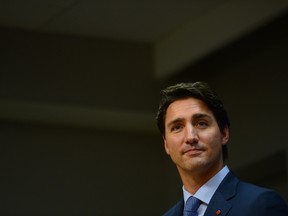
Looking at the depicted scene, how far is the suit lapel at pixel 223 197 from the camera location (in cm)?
185

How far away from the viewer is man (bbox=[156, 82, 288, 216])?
1871 mm

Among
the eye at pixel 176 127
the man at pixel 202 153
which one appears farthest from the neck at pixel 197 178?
the eye at pixel 176 127

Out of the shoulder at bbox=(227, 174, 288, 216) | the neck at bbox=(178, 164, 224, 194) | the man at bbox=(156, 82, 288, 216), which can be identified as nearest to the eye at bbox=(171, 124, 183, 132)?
the man at bbox=(156, 82, 288, 216)

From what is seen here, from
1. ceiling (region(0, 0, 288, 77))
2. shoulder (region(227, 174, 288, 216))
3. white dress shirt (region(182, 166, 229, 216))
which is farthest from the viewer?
ceiling (region(0, 0, 288, 77))

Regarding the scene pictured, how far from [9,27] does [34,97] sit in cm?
48

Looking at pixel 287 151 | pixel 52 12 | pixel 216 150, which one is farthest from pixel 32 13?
pixel 216 150

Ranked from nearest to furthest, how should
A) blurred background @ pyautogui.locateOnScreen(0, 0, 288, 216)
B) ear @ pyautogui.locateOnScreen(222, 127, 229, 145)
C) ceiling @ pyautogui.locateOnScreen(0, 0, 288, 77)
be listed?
ear @ pyautogui.locateOnScreen(222, 127, 229, 145)
ceiling @ pyautogui.locateOnScreen(0, 0, 288, 77)
blurred background @ pyautogui.locateOnScreen(0, 0, 288, 216)

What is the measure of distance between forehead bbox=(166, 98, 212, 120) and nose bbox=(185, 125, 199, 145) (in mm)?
45

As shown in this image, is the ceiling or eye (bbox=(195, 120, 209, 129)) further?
the ceiling

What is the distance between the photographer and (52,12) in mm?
4621

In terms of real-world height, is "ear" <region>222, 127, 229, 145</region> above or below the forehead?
below

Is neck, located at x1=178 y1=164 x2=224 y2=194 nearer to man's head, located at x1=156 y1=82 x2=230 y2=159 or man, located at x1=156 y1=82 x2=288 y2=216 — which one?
man, located at x1=156 y1=82 x2=288 y2=216

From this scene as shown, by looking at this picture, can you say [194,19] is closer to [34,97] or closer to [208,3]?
[208,3]

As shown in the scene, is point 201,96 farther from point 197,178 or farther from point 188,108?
point 197,178
